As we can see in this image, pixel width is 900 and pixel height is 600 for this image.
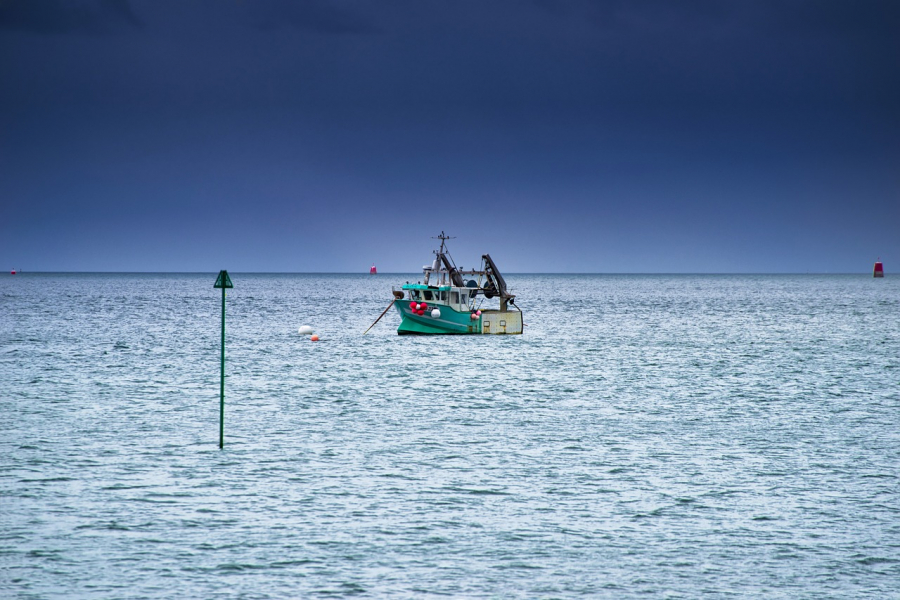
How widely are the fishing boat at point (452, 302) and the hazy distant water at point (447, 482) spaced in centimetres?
1554

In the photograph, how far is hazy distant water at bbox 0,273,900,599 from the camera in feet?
44.2

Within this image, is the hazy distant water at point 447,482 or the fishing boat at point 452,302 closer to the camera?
the hazy distant water at point 447,482

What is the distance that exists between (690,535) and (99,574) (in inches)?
355

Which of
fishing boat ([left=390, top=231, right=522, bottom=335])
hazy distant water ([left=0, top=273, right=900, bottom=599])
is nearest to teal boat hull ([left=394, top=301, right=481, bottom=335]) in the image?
fishing boat ([left=390, top=231, right=522, bottom=335])

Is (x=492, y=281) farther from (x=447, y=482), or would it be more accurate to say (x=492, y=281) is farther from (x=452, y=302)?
(x=447, y=482)

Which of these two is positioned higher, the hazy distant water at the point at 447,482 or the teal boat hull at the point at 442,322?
the teal boat hull at the point at 442,322

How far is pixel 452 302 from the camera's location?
59500mm

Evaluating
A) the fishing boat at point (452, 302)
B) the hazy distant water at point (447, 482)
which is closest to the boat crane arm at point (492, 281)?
the fishing boat at point (452, 302)

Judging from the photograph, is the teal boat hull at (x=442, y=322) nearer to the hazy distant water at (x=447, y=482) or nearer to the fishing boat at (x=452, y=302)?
the fishing boat at (x=452, y=302)

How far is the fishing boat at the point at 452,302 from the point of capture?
57.6 metres

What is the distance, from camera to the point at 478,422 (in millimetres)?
27219

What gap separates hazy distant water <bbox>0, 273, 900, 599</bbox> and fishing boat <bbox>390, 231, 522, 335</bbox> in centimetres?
1554

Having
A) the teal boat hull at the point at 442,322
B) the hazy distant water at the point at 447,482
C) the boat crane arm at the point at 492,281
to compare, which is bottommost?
the hazy distant water at the point at 447,482

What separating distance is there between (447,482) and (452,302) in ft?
133
